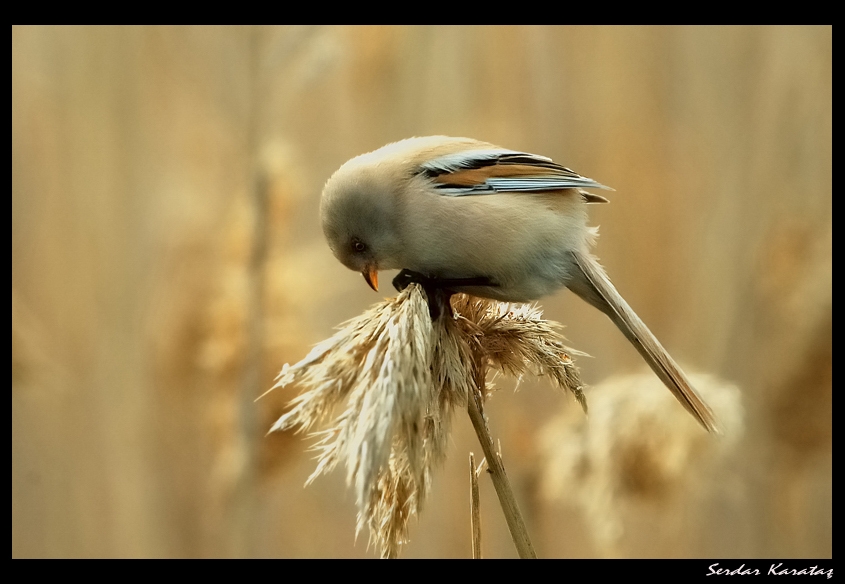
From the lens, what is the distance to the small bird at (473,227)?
90 cm

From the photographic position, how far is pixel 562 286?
0.98 meters

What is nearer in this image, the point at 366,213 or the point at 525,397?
the point at 366,213

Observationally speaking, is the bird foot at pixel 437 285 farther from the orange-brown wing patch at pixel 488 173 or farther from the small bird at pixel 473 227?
the orange-brown wing patch at pixel 488 173

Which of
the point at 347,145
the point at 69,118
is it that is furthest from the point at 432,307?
the point at 69,118

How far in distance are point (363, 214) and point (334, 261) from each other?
0.58 metres

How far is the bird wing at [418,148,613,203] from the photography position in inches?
36.6

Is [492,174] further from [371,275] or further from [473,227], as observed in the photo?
[371,275]

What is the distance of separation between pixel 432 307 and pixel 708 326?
3.12 ft

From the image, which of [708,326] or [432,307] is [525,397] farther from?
[432,307]

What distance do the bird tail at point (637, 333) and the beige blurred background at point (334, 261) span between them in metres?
0.49

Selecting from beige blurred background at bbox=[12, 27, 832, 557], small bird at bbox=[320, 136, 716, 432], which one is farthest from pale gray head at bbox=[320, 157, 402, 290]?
beige blurred background at bbox=[12, 27, 832, 557]
